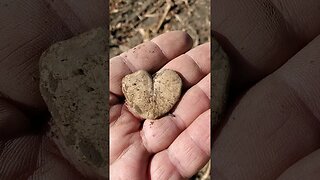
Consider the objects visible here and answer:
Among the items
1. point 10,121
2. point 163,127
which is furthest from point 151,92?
point 10,121

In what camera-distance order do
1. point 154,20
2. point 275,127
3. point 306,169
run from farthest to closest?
1. point 154,20
2. point 275,127
3. point 306,169

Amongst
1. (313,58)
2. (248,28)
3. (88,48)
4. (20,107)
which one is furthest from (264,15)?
(20,107)

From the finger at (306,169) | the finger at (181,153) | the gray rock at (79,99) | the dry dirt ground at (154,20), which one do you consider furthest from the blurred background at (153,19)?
the finger at (306,169)

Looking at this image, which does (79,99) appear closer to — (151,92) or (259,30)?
(151,92)

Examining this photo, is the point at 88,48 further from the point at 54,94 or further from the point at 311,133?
the point at 311,133

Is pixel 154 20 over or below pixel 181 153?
over

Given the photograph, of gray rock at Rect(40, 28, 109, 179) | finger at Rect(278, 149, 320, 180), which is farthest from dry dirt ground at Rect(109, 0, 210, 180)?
finger at Rect(278, 149, 320, 180)

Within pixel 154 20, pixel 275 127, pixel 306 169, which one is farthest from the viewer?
pixel 154 20
